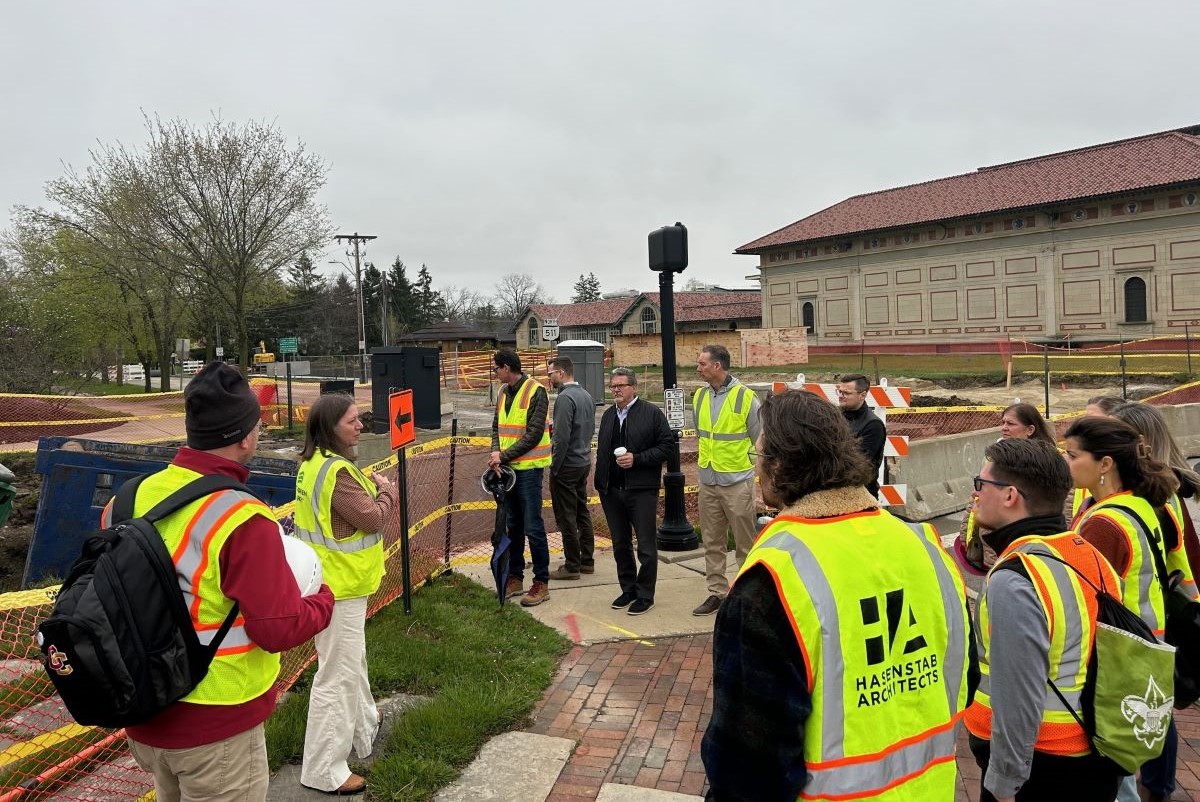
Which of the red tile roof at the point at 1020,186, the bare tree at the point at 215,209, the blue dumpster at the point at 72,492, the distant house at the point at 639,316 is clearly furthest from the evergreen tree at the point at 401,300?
the blue dumpster at the point at 72,492

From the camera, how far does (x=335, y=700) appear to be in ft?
12.0

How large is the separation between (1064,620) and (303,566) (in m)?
2.32

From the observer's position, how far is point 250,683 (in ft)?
7.68

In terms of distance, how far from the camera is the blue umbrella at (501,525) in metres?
5.83

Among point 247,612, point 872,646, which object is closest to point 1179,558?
point 872,646

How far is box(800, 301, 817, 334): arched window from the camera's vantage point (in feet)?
190

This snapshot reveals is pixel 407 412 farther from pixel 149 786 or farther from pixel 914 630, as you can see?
pixel 914 630

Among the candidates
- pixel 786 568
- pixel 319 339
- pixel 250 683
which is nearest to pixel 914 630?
pixel 786 568

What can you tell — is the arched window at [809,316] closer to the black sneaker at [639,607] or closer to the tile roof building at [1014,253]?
the tile roof building at [1014,253]

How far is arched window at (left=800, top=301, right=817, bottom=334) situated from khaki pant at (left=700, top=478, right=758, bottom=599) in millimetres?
53974

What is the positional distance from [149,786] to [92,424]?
1573 cm

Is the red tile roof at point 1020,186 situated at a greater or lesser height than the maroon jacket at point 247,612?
greater

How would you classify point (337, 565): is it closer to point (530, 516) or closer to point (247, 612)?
point (247, 612)

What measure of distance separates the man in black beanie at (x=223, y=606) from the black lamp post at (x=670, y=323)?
559 centimetres
